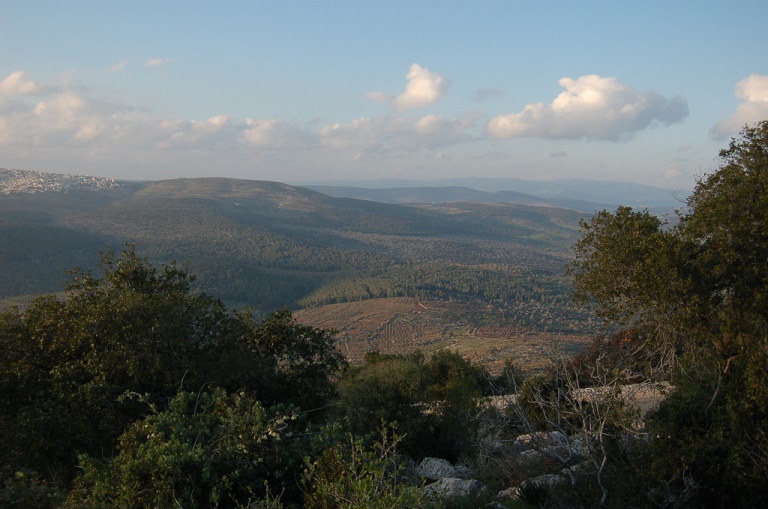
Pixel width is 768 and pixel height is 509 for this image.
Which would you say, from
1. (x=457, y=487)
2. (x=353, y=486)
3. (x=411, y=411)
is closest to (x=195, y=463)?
(x=353, y=486)

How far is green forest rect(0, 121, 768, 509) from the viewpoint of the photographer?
255 inches

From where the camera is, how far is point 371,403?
12375 millimetres

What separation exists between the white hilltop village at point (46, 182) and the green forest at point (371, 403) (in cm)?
14777

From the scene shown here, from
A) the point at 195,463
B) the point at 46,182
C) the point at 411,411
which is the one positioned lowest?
the point at 411,411

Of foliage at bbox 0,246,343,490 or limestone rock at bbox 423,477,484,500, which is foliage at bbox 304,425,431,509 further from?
foliage at bbox 0,246,343,490

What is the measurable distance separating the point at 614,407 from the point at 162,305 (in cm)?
866

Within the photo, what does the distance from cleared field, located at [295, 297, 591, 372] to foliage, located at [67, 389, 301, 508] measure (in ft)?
94.5

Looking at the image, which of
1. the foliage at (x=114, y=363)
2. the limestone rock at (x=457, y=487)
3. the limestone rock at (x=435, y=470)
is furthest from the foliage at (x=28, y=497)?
the limestone rock at (x=435, y=470)

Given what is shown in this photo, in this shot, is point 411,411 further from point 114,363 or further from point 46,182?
point 46,182

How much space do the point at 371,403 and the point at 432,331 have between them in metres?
44.8

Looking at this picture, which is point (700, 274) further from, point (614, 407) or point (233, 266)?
point (233, 266)

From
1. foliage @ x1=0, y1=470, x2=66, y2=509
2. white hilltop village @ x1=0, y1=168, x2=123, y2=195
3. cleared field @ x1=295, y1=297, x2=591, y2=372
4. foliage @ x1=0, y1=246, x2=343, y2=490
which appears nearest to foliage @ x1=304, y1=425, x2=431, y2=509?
foliage @ x1=0, y1=470, x2=66, y2=509

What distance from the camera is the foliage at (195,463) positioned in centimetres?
618

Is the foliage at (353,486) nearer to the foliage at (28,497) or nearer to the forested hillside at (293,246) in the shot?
the foliage at (28,497)
